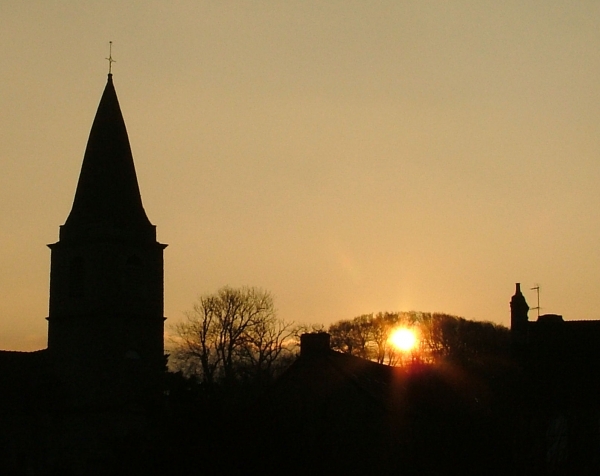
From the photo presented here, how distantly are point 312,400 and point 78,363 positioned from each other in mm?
14320

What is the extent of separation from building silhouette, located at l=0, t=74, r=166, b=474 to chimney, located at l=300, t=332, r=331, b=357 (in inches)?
305

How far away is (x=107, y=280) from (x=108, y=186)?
477 centimetres

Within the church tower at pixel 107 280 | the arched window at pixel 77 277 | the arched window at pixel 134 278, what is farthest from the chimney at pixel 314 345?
the arched window at pixel 77 277

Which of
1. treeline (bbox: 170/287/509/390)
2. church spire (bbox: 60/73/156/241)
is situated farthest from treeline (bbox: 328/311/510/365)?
church spire (bbox: 60/73/156/241)

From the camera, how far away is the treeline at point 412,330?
299 feet

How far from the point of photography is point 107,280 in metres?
45.5

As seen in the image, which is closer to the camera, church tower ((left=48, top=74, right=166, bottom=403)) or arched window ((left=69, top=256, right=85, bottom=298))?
church tower ((left=48, top=74, right=166, bottom=403))

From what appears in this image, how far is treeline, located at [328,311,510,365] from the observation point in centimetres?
9106

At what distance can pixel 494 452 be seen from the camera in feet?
77.0

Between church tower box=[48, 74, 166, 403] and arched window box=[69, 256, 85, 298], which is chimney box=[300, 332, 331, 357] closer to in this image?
church tower box=[48, 74, 166, 403]

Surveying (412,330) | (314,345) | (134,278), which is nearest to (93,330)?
(134,278)

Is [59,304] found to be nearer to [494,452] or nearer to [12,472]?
[12,472]

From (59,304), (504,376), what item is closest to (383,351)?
(59,304)

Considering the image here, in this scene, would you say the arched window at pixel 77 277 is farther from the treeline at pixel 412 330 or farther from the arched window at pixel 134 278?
the treeline at pixel 412 330
